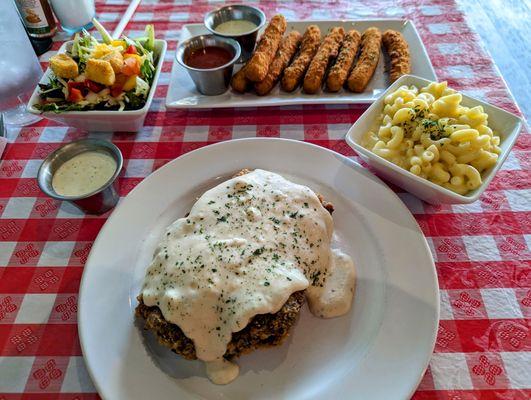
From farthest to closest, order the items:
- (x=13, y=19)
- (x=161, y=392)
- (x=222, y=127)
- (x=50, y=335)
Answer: (x=222, y=127)
(x=13, y=19)
(x=50, y=335)
(x=161, y=392)

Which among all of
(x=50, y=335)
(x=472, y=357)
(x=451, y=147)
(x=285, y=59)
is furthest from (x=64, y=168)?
(x=472, y=357)

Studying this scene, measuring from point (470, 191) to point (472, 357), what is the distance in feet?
2.44

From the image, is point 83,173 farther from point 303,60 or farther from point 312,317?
point 303,60

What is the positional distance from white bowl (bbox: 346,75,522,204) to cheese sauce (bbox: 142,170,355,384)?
0.39 m

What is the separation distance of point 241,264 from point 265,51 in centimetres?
174

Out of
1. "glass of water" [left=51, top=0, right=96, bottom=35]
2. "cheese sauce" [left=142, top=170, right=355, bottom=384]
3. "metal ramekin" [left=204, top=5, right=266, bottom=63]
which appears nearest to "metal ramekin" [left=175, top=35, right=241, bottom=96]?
"metal ramekin" [left=204, top=5, right=266, bottom=63]

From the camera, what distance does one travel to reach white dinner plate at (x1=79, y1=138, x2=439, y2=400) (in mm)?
1520

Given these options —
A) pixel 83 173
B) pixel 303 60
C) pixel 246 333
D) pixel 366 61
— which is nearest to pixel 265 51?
pixel 303 60

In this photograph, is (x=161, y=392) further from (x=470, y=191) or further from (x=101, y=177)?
(x=470, y=191)

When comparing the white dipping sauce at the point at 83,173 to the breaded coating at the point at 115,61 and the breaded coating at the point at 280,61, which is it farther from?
the breaded coating at the point at 280,61

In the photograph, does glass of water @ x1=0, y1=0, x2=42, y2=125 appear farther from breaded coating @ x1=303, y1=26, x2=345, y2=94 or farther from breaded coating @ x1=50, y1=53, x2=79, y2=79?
breaded coating @ x1=303, y1=26, x2=345, y2=94

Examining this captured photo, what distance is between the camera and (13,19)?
2412 mm

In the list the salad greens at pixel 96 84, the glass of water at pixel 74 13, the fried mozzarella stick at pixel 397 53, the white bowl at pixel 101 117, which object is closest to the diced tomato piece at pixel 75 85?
the salad greens at pixel 96 84

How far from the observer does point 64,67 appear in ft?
7.91
